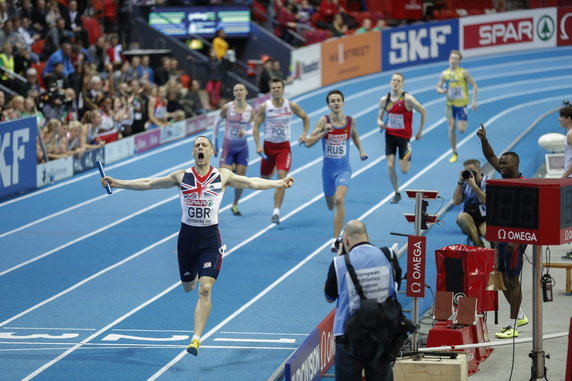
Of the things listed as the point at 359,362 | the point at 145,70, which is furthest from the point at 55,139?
the point at 359,362

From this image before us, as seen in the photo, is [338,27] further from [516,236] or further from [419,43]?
[516,236]

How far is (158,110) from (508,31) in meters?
16.0

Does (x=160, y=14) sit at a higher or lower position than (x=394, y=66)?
higher

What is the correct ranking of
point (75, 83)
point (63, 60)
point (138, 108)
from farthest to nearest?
point (63, 60)
point (138, 108)
point (75, 83)

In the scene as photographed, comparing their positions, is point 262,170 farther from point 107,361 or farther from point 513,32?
point 513,32

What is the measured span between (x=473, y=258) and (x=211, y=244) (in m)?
2.61

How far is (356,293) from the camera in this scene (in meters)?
7.99

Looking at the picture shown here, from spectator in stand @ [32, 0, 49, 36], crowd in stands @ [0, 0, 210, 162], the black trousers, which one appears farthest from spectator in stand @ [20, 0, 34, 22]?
the black trousers

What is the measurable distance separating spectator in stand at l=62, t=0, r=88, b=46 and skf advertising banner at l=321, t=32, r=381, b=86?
716 centimetres

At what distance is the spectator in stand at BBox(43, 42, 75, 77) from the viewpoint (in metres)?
23.5

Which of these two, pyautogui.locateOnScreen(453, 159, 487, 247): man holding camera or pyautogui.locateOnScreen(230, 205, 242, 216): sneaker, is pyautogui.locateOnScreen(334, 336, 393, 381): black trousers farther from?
pyautogui.locateOnScreen(230, 205, 242, 216): sneaker

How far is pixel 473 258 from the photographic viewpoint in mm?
10742

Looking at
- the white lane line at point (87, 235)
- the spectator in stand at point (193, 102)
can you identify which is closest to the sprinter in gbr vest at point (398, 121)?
the white lane line at point (87, 235)

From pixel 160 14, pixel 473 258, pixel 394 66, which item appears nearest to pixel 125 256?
pixel 473 258
